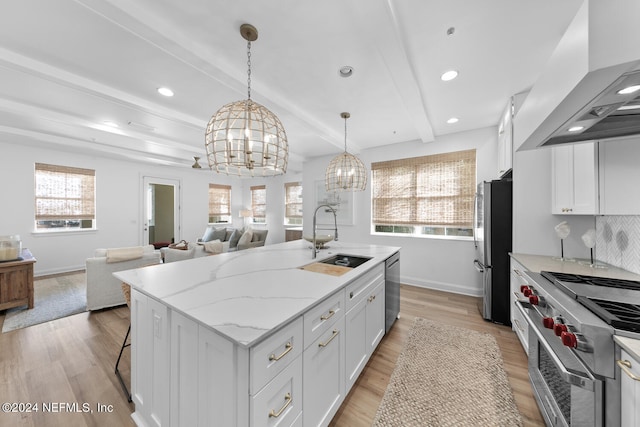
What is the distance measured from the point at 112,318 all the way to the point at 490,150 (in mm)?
5662

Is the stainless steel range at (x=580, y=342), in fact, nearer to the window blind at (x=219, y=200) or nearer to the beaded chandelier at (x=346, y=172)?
the beaded chandelier at (x=346, y=172)

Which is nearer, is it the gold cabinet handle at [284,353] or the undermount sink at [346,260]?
the gold cabinet handle at [284,353]

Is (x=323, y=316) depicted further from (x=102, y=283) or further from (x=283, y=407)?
(x=102, y=283)

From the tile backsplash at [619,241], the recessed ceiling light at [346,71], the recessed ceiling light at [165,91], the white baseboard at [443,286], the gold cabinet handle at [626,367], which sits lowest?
the white baseboard at [443,286]

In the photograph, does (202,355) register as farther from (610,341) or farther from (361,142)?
(361,142)

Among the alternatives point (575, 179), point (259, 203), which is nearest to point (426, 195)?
point (575, 179)

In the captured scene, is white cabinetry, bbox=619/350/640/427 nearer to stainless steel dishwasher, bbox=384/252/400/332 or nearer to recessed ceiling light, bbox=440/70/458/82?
stainless steel dishwasher, bbox=384/252/400/332

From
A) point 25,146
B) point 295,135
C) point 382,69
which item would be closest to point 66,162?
point 25,146

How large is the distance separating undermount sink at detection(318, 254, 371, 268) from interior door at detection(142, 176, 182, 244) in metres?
5.86

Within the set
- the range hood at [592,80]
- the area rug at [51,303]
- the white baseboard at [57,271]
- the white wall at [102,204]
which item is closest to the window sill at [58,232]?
the white wall at [102,204]

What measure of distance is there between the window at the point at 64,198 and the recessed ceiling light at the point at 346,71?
602 cm

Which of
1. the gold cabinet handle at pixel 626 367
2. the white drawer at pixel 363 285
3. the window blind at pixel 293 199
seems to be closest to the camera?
the gold cabinet handle at pixel 626 367

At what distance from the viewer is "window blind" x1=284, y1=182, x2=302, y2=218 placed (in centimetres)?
666

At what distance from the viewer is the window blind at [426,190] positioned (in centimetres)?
366
